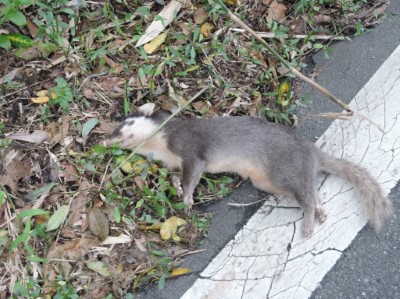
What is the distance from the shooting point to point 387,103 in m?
4.29

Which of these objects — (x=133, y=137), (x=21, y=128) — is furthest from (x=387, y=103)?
(x=21, y=128)

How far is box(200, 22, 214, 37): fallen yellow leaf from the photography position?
4.68 m

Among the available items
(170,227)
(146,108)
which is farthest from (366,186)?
(146,108)

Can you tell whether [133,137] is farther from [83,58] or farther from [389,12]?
[389,12]

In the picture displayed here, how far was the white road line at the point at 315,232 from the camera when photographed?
3629mm

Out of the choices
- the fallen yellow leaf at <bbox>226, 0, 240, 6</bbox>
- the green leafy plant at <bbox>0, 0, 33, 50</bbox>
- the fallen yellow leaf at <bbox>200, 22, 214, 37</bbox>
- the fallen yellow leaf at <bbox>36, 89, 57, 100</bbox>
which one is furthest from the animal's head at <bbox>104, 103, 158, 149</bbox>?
the fallen yellow leaf at <bbox>226, 0, 240, 6</bbox>

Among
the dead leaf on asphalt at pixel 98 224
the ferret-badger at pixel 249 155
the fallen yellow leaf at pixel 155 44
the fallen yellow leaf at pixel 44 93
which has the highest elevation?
the fallen yellow leaf at pixel 155 44

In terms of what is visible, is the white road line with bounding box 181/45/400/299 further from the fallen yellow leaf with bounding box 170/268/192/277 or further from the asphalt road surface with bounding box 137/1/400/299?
the fallen yellow leaf with bounding box 170/268/192/277

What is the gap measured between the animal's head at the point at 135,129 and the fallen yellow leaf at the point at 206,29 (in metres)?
0.89

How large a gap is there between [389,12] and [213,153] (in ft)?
7.05

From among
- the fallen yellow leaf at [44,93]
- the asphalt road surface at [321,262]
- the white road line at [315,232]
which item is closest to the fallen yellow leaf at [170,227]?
the asphalt road surface at [321,262]

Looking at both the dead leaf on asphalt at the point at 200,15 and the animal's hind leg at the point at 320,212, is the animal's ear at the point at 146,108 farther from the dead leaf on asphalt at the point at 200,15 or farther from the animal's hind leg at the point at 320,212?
the animal's hind leg at the point at 320,212

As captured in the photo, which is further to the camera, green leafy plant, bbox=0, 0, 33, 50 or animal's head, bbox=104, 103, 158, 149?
animal's head, bbox=104, 103, 158, 149

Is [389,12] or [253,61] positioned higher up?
[389,12]
